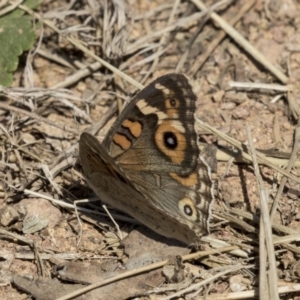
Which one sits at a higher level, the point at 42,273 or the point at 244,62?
the point at 244,62

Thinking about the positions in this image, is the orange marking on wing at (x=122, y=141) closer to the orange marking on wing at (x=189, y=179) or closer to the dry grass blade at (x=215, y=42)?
the orange marking on wing at (x=189, y=179)

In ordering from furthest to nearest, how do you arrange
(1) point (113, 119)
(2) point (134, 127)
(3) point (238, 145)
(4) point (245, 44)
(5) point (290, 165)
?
1. (4) point (245, 44)
2. (1) point (113, 119)
3. (3) point (238, 145)
4. (5) point (290, 165)
5. (2) point (134, 127)

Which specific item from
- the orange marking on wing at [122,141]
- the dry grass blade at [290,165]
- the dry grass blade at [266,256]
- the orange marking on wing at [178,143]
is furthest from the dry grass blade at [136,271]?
the orange marking on wing at [122,141]

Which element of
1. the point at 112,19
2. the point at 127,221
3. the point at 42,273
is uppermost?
the point at 112,19

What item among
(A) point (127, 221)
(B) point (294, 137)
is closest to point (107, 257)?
(A) point (127, 221)

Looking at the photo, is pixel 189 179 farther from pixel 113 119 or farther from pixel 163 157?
pixel 113 119

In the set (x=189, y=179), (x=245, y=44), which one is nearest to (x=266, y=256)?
(x=189, y=179)

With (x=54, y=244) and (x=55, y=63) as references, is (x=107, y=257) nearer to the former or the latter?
(x=54, y=244)

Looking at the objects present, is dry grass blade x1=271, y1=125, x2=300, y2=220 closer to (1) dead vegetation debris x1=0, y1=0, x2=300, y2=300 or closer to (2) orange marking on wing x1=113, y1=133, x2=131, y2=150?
(1) dead vegetation debris x1=0, y1=0, x2=300, y2=300
